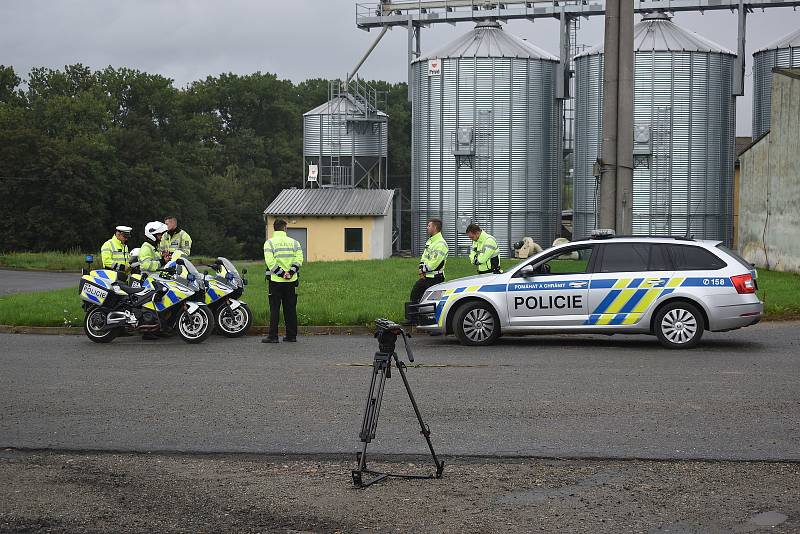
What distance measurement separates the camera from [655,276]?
15492mm


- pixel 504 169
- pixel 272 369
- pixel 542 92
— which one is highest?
pixel 542 92

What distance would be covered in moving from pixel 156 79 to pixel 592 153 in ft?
170

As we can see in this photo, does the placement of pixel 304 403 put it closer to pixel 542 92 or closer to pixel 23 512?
pixel 23 512

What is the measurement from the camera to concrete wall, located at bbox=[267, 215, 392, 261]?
55.9 meters

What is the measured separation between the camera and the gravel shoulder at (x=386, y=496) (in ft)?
20.3

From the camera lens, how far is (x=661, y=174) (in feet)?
150

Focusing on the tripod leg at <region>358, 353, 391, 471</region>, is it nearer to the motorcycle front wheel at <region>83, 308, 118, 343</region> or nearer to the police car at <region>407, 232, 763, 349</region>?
the police car at <region>407, 232, 763, 349</region>

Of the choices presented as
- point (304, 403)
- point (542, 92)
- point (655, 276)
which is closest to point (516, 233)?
point (542, 92)

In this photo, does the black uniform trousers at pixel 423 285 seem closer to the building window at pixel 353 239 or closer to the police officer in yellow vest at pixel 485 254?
the police officer in yellow vest at pixel 485 254

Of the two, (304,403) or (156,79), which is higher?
(156,79)

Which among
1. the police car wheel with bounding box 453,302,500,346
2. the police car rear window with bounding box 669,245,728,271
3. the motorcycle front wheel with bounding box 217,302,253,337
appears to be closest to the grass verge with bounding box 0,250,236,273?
the motorcycle front wheel with bounding box 217,302,253,337

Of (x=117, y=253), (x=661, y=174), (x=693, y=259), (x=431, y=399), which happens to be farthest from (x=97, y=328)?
(x=661, y=174)

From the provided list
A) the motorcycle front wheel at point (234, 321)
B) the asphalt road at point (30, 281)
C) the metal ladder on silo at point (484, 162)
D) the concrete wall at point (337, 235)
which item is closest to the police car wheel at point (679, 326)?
the motorcycle front wheel at point (234, 321)

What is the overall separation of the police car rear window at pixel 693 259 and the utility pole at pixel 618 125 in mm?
5555
